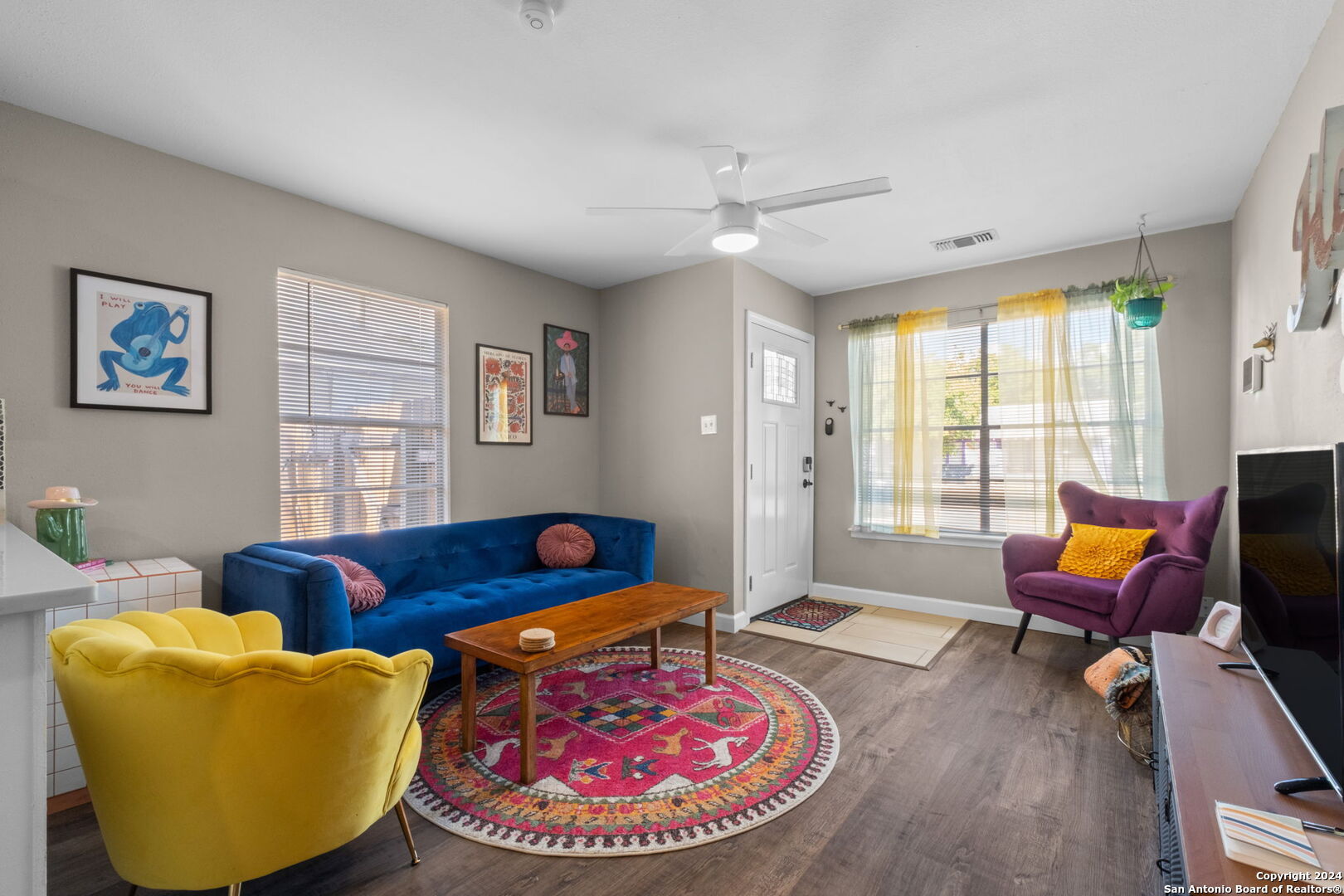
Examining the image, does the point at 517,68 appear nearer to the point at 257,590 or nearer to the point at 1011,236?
the point at 257,590

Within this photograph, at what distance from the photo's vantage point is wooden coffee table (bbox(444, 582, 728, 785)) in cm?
219

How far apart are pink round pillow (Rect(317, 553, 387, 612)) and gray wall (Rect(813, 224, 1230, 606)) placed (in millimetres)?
3401

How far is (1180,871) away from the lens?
4.03ft

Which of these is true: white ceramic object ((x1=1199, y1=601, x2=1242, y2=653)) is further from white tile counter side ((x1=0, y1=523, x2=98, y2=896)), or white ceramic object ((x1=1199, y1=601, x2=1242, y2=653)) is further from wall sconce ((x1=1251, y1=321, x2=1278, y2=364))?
white tile counter side ((x1=0, y1=523, x2=98, y2=896))

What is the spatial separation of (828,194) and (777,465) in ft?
8.00

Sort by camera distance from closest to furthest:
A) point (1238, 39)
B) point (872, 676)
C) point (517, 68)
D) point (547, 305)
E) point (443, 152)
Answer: point (1238, 39) < point (517, 68) < point (443, 152) < point (872, 676) < point (547, 305)

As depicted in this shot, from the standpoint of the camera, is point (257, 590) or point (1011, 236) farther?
point (1011, 236)

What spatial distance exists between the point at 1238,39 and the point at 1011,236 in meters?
1.80

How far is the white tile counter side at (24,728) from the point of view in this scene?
3.14ft

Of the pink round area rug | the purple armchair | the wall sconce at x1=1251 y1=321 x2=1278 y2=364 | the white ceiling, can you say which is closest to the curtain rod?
the white ceiling

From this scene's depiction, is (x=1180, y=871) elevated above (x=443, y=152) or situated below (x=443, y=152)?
below

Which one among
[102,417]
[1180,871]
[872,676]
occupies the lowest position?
[872,676]

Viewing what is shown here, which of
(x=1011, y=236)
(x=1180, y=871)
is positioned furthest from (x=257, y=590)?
(x=1011, y=236)

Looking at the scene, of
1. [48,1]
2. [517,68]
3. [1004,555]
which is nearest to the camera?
[48,1]
